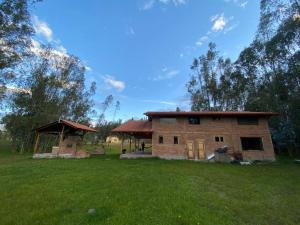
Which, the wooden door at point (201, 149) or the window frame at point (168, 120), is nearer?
the wooden door at point (201, 149)

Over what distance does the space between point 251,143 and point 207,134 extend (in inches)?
192

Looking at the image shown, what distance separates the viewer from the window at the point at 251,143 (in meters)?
19.6

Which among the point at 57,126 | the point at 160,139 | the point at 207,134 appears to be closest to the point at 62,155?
the point at 57,126

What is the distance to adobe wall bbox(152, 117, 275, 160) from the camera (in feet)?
63.7

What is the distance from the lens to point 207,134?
65.6 feet

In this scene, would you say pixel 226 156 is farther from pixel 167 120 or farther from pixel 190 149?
pixel 167 120

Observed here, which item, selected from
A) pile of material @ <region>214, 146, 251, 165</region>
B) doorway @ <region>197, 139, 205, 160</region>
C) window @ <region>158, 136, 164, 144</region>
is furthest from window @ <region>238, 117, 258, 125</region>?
window @ <region>158, 136, 164, 144</region>

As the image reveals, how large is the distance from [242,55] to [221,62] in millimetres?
4633

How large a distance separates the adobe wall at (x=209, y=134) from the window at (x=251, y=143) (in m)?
0.41

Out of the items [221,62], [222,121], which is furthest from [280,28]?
[222,121]

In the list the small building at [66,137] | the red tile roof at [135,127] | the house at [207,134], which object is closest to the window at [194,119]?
the house at [207,134]

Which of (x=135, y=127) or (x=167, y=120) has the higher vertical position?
(x=167, y=120)

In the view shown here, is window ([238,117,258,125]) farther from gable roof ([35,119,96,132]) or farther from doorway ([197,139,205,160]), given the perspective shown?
gable roof ([35,119,96,132])

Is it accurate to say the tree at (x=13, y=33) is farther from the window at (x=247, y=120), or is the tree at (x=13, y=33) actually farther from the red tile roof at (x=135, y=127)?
the window at (x=247, y=120)
